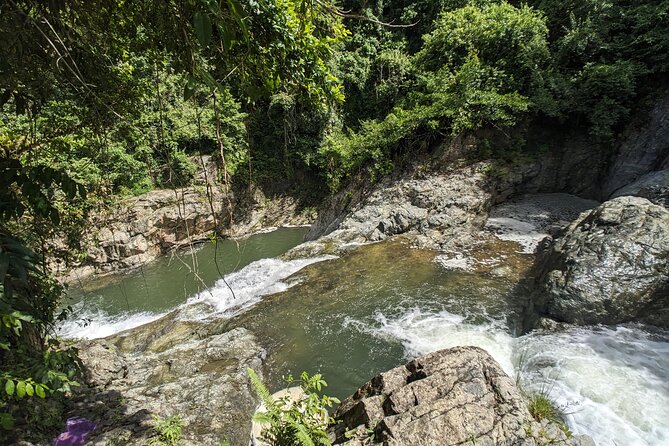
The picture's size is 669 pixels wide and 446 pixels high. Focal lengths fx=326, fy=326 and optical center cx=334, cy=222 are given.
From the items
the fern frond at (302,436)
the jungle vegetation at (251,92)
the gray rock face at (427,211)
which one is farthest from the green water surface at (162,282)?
the fern frond at (302,436)

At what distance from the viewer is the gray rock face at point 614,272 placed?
4.64 m

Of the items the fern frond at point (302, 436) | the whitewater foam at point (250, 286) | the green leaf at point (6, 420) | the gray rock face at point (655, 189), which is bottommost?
the whitewater foam at point (250, 286)

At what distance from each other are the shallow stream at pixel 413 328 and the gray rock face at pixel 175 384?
0.56m

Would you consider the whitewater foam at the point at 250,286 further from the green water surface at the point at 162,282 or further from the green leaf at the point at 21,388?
the green leaf at the point at 21,388

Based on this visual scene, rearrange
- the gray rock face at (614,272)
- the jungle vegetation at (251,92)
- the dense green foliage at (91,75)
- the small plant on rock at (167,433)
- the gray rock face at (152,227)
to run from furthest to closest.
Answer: the gray rock face at (152,227) → the gray rock face at (614,272) → the small plant on rock at (167,433) → the jungle vegetation at (251,92) → the dense green foliage at (91,75)

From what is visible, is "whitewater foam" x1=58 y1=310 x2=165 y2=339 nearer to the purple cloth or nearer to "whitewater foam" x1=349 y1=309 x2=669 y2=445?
the purple cloth

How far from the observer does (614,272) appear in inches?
192

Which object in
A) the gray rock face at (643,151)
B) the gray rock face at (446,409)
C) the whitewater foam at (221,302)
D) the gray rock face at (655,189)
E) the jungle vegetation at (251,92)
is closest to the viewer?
the jungle vegetation at (251,92)

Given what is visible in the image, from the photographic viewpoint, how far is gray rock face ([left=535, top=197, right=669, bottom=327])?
4.64 meters

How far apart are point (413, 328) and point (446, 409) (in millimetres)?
2855

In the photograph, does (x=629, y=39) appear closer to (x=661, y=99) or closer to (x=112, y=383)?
(x=661, y=99)

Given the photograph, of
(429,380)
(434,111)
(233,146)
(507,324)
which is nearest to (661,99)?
(434,111)

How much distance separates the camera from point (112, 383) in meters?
4.34

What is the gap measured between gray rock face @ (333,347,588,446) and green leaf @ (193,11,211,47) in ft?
9.20
